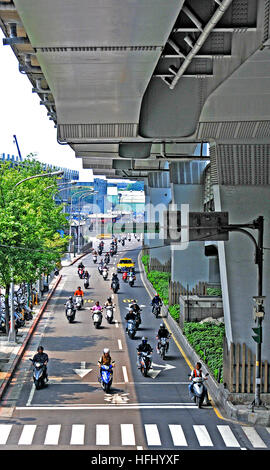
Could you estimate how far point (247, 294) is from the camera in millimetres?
24359

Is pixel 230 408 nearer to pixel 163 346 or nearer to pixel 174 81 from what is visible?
pixel 163 346

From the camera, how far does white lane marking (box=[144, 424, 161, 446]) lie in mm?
19719

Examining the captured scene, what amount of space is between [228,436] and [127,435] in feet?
8.15

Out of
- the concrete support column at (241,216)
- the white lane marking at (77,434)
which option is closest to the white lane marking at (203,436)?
the white lane marking at (77,434)

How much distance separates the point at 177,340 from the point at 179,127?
46.1ft

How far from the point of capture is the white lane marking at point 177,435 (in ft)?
65.0

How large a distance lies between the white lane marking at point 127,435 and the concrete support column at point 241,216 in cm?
466

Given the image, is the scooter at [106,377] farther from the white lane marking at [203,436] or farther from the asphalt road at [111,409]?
the white lane marking at [203,436]

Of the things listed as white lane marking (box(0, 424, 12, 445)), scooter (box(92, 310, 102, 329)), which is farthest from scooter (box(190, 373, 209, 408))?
scooter (box(92, 310, 102, 329))

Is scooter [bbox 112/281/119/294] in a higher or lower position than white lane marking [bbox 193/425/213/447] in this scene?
higher

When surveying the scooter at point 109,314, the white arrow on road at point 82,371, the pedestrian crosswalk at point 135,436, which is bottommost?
the pedestrian crosswalk at point 135,436

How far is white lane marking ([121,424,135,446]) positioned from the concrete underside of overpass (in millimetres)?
4664

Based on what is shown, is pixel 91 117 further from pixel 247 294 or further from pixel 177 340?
pixel 177 340

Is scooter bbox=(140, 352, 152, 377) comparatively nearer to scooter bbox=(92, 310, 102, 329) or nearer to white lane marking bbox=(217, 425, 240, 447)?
white lane marking bbox=(217, 425, 240, 447)
